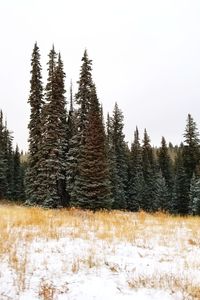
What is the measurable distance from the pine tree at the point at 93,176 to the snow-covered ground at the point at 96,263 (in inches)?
777

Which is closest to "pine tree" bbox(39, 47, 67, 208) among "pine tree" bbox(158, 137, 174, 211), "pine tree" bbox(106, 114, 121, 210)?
"pine tree" bbox(106, 114, 121, 210)

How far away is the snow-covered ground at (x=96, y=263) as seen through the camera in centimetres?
681

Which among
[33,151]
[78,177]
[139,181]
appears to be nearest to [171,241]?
[78,177]

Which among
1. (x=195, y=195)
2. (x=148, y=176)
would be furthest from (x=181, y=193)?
(x=148, y=176)

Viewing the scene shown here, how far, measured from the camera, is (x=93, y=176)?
1294 inches

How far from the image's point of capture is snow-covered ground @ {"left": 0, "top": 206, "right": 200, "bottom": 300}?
6.81 meters

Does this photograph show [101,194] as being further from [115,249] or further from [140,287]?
[140,287]

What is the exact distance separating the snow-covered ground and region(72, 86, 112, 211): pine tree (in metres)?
19.7

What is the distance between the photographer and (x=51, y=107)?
3684 cm

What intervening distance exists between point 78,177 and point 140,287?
28.4m

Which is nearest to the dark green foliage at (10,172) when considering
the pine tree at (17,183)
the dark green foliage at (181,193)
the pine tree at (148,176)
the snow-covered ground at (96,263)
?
the pine tree at (17,183)

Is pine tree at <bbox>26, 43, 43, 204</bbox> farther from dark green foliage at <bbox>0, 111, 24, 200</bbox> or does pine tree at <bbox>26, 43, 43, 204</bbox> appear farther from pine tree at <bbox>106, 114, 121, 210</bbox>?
dark green foliage at <bbox>0, 111, 24, 200</bbox>

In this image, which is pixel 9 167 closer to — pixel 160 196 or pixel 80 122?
pixel 160 196

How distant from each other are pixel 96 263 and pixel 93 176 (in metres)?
24.5
